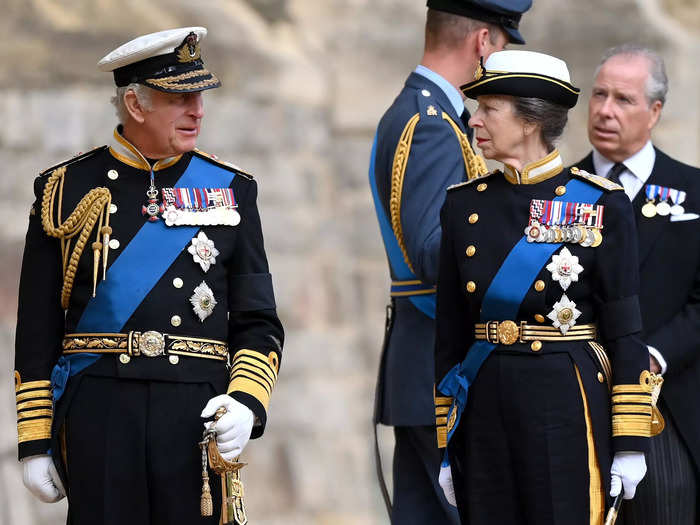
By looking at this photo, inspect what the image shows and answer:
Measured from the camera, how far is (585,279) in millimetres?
3666

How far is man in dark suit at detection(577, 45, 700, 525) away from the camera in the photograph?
14.0ft

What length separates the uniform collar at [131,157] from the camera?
3.71 metres

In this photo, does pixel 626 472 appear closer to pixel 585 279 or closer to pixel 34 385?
pixel 585 279

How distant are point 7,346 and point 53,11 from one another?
1443 millimetres

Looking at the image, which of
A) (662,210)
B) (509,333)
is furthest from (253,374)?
(662,210)

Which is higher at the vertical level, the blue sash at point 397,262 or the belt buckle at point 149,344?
the blue sash at point 397,262

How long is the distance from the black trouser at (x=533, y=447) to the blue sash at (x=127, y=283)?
2.82ft

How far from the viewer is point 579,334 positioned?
3.68 metres

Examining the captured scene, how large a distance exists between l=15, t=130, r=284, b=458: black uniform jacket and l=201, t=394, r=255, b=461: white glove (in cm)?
6

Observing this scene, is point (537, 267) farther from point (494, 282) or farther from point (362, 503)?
point (362, 503)

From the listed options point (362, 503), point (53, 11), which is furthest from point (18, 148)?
point (362, 503)

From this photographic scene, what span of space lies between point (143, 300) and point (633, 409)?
4.10ft

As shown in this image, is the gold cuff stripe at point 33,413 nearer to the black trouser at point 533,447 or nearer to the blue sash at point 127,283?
the blue sash at point 127,283

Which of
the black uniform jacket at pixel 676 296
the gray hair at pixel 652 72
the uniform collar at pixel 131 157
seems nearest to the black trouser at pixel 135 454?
the uniform collar at pixel 131 157
